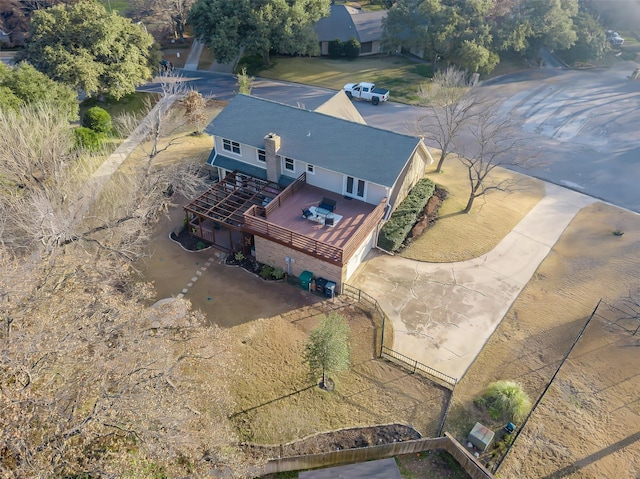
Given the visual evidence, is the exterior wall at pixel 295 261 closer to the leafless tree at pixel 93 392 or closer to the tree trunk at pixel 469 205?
the leafless tree at pixel 93 392

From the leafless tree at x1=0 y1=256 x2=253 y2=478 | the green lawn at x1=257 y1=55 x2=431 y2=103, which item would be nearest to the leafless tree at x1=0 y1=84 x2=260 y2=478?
the leafless tree at x1=0 y1=256 x2=253 y2=478

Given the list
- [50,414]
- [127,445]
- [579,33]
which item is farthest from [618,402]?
[579,33]

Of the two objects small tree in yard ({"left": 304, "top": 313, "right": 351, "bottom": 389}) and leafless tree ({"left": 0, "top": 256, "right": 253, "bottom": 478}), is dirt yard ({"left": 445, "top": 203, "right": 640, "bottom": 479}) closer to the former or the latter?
small tree in yard ({"left": 304, "top": 313, "right": 351, "bottom": 389})

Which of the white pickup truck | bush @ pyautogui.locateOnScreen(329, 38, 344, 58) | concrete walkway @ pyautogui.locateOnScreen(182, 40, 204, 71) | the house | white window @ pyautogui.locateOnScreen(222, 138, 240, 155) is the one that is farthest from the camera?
the house

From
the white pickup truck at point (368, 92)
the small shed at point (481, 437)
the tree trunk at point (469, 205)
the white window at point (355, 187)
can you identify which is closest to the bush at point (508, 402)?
the small shed at point (481, 437)

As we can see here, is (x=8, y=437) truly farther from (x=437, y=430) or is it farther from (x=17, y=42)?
(x=17, y=42)
